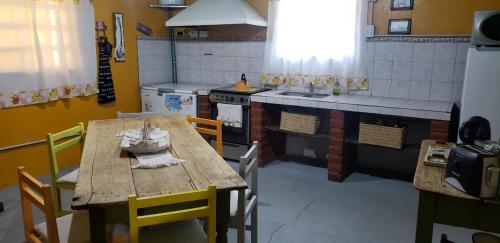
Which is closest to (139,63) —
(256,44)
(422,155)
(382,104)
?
(256,44)

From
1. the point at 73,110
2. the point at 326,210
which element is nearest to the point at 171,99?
the point at 73,110

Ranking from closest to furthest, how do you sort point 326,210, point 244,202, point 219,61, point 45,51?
1. point 244,202
2. point 326,210
3. point 45,51
4. point 219,61

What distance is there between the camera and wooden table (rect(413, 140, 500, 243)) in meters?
1.57

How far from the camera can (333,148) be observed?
3.79 meters

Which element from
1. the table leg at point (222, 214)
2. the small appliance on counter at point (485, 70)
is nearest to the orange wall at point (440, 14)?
the small appliance on counter at point (485, 70)

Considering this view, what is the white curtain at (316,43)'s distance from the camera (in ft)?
13.0

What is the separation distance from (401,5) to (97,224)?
133 inches

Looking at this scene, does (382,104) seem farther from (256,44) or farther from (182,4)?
(182,4)

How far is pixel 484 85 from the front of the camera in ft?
9.73

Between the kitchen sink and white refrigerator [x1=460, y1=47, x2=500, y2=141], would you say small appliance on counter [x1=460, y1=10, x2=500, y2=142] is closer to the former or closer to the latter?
white refrigerator [x1=460, y1=47, x2=500, y2=141]

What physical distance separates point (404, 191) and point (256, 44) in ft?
7.58

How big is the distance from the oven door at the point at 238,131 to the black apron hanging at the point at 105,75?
120 centimetres

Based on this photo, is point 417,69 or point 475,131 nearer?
point 475,131

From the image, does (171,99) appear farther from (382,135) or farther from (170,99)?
(382,135)
